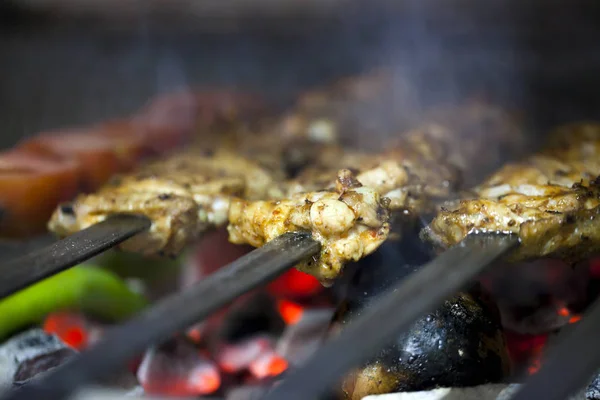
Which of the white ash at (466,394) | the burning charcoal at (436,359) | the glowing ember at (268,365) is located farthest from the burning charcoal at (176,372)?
the white ash at (466,394)

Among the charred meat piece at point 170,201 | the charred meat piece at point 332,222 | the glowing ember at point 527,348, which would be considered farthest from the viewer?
the glowing ember at point 527,348

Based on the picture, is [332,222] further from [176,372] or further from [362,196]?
[176,372]

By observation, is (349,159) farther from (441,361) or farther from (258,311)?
(441,361)

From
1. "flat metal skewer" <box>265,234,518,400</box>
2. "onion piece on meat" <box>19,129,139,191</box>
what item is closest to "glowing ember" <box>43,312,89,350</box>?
"onion piece on meat" <box>19,129,139,191</box>

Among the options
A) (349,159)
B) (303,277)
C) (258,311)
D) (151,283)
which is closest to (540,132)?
(349,159)

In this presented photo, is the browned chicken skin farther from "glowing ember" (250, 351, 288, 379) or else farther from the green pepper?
"glowing ember" (250, 351, 288, 379)

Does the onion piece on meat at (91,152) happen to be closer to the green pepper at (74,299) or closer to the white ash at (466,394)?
the green pepper at (74,299)
